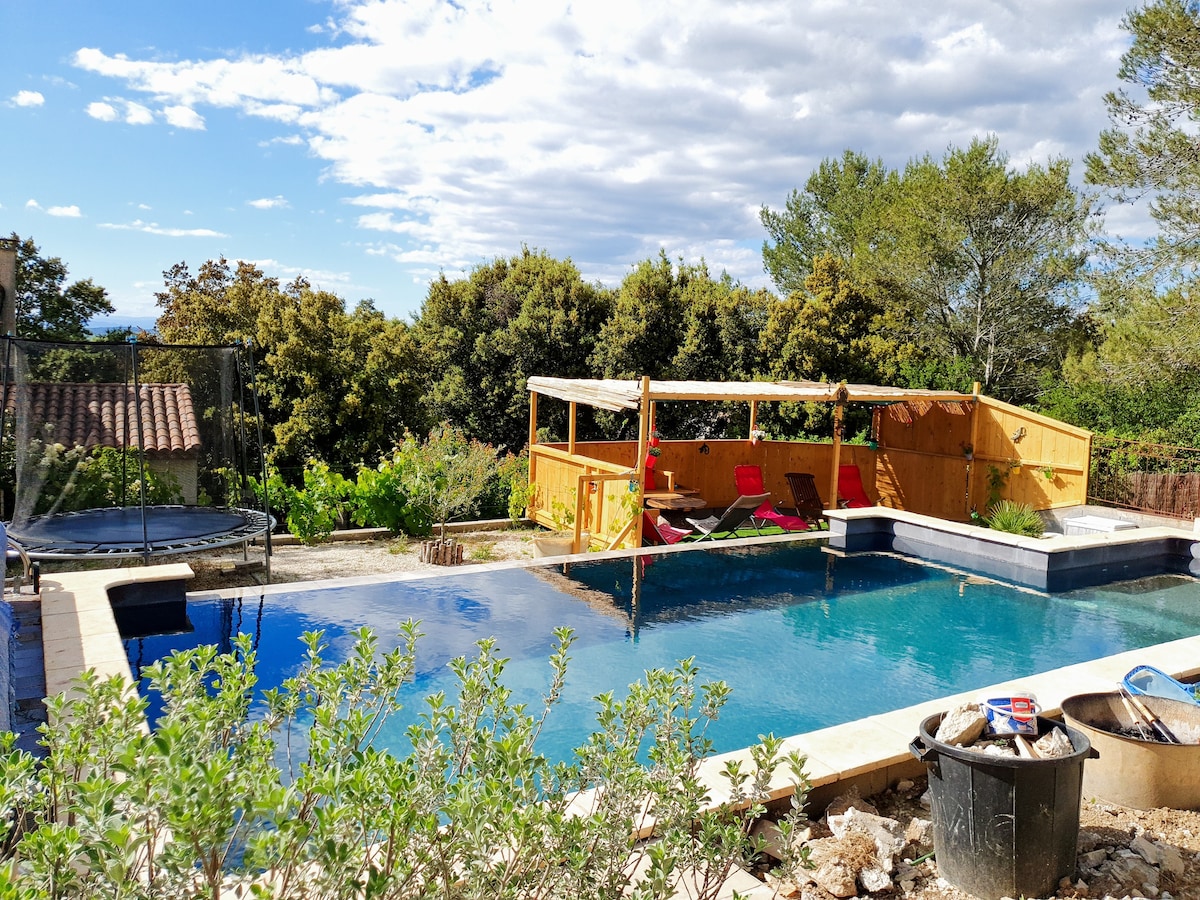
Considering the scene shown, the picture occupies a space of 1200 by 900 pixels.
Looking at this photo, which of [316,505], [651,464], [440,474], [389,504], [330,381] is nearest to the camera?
[316,505]

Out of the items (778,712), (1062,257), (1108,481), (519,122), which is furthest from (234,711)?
(1062,257)

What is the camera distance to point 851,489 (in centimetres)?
1557

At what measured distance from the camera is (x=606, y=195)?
814 inches

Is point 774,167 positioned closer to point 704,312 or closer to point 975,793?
point 704,312

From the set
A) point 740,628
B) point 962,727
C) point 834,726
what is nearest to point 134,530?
point 740,628

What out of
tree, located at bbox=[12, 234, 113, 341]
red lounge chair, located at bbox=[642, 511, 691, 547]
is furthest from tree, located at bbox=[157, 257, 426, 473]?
tree, located at bbox=[12, 234, 113, 341]

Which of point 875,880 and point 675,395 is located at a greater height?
point 675,395

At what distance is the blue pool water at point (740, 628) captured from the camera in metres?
6.60

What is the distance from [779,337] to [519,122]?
7618 mm

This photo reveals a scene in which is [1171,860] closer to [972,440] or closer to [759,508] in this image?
[759,508]

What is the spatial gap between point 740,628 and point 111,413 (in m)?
7.06

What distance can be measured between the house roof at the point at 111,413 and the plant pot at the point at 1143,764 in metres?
7.83

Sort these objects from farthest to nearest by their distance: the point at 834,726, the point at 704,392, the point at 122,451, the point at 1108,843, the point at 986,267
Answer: the point at 986,267, the point at 704,392, the point at 122,451, the point at 834,726, the point at 1108,843

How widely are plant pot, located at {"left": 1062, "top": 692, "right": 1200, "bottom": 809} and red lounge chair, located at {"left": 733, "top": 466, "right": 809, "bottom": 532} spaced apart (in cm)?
871
